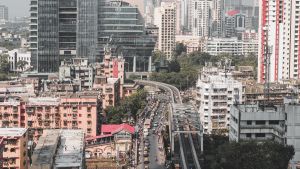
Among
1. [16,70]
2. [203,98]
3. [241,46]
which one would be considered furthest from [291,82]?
[241,46]

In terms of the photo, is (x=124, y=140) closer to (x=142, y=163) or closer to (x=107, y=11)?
(x=142, y=163)

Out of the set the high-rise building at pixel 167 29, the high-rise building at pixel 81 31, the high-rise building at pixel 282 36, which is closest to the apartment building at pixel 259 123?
the high-rise building at pixel 282 36

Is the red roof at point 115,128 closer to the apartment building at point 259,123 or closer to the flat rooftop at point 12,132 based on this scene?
the apartment building at point 259,123

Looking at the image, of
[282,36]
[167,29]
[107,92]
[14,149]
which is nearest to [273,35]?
[282,36]

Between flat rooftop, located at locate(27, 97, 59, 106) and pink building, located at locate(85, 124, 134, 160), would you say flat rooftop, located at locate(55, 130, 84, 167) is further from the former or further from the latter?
flat rooftop, located at locate(27, 97, 59, 106)

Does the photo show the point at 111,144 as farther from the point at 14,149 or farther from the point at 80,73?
the point at 80,73

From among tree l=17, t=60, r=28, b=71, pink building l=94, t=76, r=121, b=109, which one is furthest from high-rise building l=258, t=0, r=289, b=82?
tree l=17, t=60, r=28, b=71
